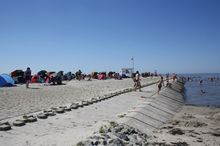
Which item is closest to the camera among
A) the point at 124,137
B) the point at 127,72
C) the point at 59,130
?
the point at 124,137

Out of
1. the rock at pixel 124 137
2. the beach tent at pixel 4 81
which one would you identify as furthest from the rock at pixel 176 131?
the beach tent at pixel 4 81

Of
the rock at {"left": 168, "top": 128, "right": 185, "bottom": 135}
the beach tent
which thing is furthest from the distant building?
the rock at {"left": 168, "top": 128, "right": 185, "bottom": 135}

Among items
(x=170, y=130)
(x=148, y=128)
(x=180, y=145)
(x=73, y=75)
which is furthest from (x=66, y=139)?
(x=73, y=75)

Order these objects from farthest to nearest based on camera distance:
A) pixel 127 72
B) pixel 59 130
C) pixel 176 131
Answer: pixel 127 72, pixel 176 131, pixel 59 130

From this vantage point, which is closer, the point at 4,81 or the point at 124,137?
the point at 124,137

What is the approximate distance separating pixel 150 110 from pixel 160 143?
672 cm

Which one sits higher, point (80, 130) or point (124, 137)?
point (80, 130)

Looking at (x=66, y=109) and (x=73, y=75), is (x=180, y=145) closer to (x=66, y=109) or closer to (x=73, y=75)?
(x=66, y=109)

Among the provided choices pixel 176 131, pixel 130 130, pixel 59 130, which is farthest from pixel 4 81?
pixel 130 130

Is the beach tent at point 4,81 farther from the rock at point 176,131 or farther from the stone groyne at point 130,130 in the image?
the rock at point 176,131

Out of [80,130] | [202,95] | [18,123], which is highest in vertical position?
[18,123]

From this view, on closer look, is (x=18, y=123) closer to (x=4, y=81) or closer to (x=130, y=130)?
(x=130, y=130)

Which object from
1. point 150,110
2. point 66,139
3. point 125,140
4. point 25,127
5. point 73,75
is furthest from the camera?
point 73,75

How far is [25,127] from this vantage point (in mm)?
11250
